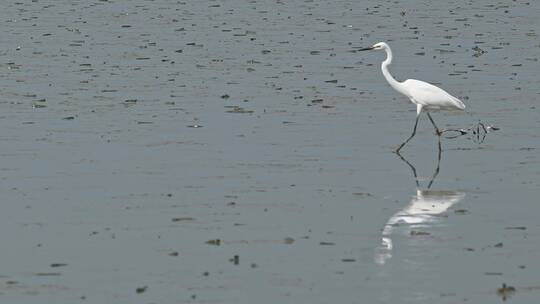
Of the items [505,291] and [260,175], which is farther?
[260,175]

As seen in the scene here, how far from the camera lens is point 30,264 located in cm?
1797

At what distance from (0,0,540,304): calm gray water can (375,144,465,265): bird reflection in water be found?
0.05 metres

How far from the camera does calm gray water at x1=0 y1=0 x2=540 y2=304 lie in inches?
684

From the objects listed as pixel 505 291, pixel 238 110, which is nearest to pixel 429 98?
pixel 238 110

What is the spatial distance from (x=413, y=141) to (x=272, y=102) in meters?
5.70

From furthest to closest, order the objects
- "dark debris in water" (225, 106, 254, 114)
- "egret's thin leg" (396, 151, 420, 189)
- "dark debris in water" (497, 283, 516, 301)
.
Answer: "dark debris in water" (225, 106, 254, 114) < "egret's thin leg" (396, 151, 420, 189) < "dark debris in water" (497, 283, 516, 301)

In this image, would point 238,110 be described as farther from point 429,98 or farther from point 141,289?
point 141,289

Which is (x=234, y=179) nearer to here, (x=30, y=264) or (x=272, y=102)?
(x=30, y=264)

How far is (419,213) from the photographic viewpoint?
21.2 meters

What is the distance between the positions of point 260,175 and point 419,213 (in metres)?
3.95

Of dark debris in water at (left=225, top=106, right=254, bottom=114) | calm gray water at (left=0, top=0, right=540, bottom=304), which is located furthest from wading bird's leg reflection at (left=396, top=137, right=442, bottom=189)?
dark debris in water at (left=225, top=106, right=254, bottom=114)

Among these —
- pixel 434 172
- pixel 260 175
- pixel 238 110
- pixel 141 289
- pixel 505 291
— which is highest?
pixel 238 110

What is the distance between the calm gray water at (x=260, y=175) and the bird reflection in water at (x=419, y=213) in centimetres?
5

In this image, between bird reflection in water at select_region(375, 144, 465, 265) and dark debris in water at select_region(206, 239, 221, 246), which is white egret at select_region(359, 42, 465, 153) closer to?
bird reflection in water at select_region(375, 144, 465, 265)
